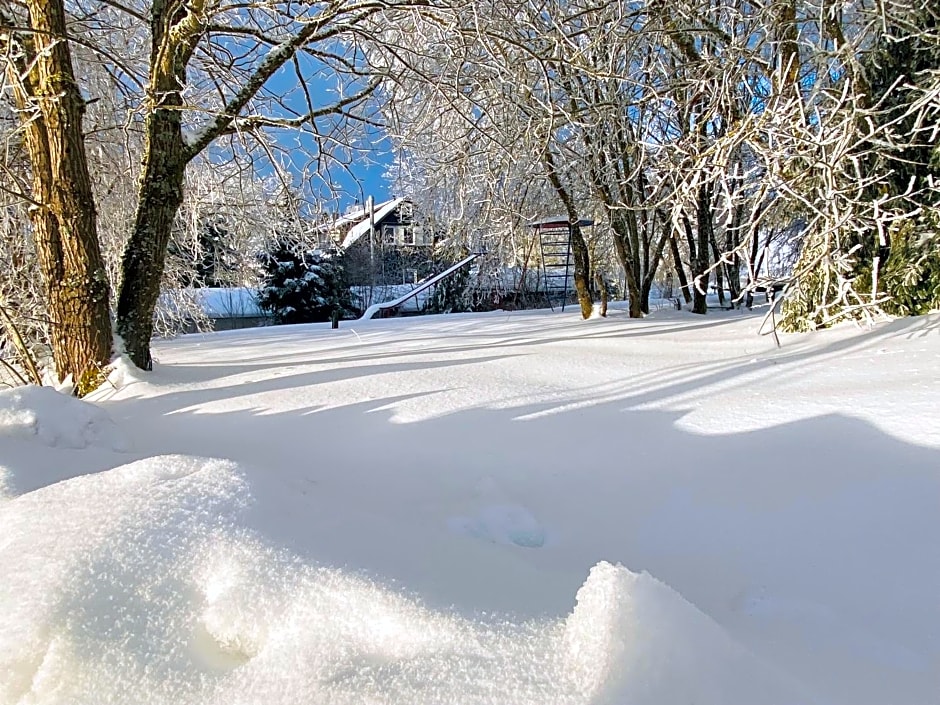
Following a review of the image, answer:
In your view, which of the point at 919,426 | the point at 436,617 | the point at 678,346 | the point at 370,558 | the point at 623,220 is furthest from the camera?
the point at 623,220

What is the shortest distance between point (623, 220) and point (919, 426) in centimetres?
533

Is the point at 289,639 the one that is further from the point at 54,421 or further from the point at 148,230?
the point at 148,230

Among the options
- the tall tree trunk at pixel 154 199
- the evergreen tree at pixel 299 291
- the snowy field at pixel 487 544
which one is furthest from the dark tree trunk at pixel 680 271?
the evergreen tree at pixel 299 291

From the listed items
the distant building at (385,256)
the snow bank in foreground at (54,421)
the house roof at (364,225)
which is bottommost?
the snow bank in foreground at (54,421)

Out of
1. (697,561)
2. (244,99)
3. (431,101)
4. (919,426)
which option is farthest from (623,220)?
(697,561)

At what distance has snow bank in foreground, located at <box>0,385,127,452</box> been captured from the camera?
1.94m

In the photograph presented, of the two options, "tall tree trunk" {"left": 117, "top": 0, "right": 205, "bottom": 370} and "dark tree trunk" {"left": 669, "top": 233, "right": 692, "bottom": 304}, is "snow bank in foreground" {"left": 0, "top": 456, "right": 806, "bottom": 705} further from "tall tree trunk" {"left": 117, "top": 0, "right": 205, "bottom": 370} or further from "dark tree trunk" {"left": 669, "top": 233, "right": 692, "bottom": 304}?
"dark tree trunk" {"left": 669, "top": 233, "right": 692, "bottom": 304}

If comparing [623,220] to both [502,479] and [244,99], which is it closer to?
[244,99]

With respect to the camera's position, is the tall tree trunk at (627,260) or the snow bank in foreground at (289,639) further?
the tall tree trunk at (627,260)

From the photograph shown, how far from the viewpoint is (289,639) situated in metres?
0.88

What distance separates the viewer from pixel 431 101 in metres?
4.60

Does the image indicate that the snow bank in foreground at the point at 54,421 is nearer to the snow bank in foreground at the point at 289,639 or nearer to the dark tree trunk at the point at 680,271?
the snow bank in foreground at the point at 289,639

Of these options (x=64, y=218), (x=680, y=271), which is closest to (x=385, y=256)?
(x=680, y=271)

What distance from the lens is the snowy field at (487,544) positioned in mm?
805
